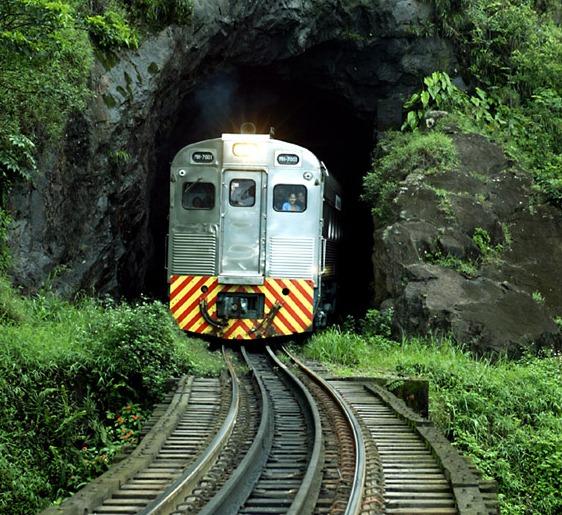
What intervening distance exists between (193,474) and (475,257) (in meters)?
10.2

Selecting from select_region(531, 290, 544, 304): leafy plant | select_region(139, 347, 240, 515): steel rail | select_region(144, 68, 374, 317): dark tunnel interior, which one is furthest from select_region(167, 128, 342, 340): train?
select_region(139, 347, 240, 515): steel rail

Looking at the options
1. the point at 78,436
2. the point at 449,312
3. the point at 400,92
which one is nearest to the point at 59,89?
the point at 78,436

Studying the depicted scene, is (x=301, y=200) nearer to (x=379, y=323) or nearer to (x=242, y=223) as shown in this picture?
(x=242, y=223)

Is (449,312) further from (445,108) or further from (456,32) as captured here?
(456,32)

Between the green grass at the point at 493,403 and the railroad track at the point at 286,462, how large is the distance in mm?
1031

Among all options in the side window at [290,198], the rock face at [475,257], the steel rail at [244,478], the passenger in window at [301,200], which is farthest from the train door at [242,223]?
the steel rail at [244,478]

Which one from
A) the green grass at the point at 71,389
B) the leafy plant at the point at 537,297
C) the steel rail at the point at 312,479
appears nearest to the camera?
the steel rail at the point at 312,479

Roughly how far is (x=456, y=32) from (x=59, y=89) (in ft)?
36.9

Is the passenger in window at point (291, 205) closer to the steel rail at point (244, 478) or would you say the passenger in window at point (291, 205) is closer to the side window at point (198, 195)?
the side window at point (198, 195)

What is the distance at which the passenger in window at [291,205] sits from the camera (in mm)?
14461

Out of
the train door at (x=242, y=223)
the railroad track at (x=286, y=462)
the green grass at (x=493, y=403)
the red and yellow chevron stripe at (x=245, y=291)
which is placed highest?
the train door at (x=242, y=223)

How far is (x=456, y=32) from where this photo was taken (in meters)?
19.3

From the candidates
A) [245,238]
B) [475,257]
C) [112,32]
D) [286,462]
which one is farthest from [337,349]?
[112,32]

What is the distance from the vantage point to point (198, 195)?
14.6m
